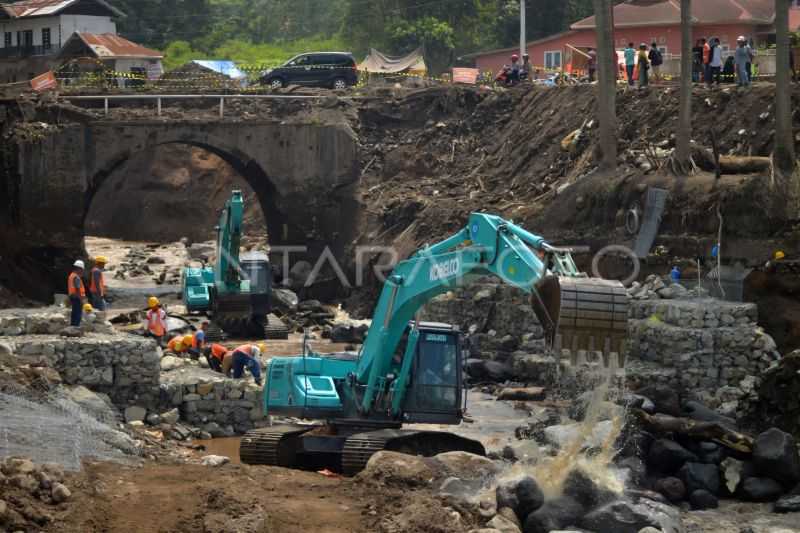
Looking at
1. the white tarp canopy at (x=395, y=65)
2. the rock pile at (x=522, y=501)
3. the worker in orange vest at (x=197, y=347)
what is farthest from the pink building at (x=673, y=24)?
the rock pile at (x=522, y=501)

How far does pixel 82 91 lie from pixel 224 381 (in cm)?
2384

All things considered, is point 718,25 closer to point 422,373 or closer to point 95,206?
point 95,206

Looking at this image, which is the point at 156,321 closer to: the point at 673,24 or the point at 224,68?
the point at 673,24

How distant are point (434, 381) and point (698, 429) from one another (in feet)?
11.9

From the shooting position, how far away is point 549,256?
16.0 m

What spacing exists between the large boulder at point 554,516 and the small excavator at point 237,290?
18.3 metres

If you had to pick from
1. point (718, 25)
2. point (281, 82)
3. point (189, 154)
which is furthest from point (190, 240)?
point (718, 25)

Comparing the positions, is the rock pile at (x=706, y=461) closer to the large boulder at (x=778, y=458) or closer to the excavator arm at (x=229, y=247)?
the large boulder at (x=778, y=458)

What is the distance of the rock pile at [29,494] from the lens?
14.0 meters

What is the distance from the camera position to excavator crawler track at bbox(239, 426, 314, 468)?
19219 millimetres

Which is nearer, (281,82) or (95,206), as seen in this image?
(281,82)

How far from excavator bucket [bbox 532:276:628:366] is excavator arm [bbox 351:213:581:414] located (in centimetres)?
20

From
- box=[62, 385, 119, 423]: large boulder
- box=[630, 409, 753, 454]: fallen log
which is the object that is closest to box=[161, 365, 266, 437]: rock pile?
box=[62, 385, 119, 423]: large boulder

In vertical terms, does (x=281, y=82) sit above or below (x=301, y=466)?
above
